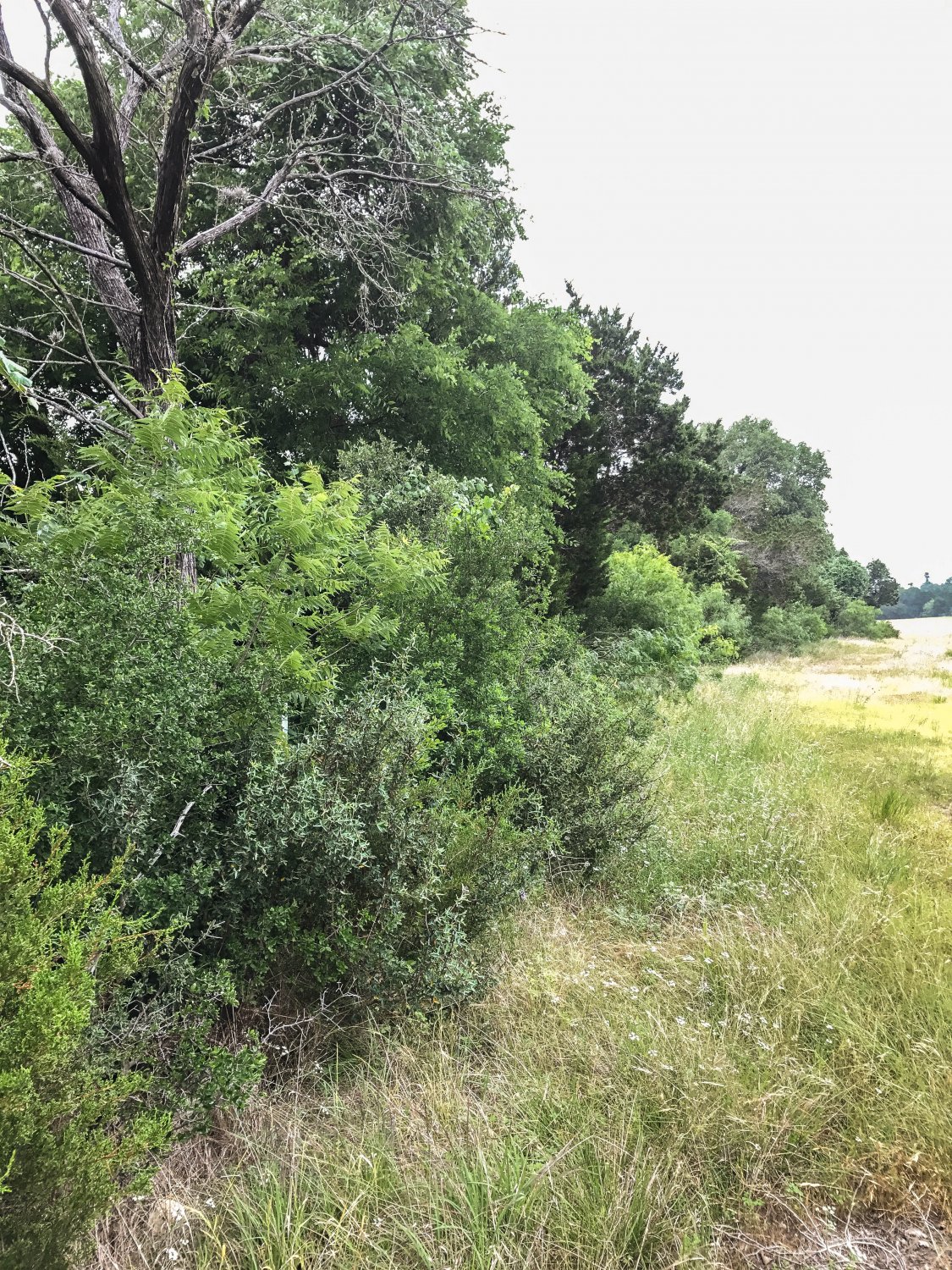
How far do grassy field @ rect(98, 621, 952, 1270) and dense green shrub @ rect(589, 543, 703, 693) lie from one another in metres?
7.63

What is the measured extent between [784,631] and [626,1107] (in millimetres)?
30071

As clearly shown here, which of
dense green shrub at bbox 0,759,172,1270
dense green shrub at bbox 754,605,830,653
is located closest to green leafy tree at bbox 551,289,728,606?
dense green shrub at bbox 754,605,830,653

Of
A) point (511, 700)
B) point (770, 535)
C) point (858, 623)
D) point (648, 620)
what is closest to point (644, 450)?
point (648, 620)

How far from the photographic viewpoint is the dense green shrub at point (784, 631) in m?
28.7

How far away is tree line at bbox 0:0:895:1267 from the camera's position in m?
1.95

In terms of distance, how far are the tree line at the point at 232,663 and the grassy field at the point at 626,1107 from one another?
0.83 ft

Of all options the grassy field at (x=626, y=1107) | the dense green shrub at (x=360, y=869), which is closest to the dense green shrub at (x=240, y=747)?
the dense green shrub at (x=360, y=869)

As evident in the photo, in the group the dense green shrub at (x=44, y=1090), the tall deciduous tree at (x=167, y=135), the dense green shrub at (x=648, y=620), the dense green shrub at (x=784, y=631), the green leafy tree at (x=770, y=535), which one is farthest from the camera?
the green leafy tree at (x=770, y=535)

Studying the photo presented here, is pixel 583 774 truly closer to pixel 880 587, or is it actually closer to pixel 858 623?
pixel 858 623

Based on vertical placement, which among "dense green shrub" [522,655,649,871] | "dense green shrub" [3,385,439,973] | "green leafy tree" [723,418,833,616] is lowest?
"dense green shrub" [522,655,649,871]

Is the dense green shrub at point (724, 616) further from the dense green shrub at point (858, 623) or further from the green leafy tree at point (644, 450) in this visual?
the dense green shrub at point (858, 623)

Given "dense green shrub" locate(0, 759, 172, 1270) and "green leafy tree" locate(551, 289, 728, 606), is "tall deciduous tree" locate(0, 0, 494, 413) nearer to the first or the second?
"dense green shrub" locate(0, 759, 172, 1270)

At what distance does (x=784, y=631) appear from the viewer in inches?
1146

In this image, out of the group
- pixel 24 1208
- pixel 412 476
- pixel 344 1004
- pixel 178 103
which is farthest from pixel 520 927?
pixel 178 103
